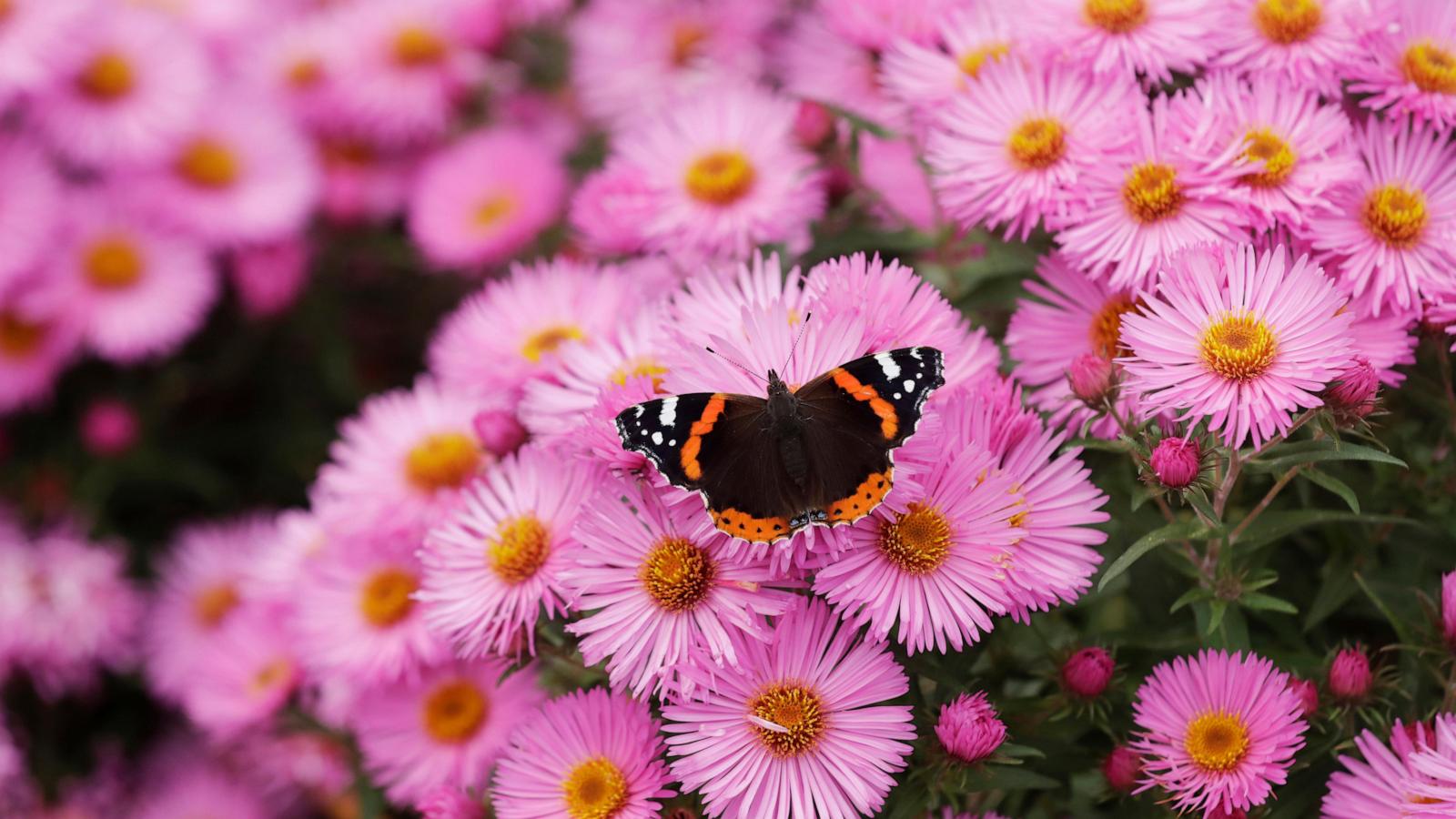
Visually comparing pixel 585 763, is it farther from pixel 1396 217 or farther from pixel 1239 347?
pixel 1396 217

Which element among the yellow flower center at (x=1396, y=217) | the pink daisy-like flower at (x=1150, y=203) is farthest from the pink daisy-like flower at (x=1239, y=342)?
the yellow flower center at (x=1396, y=217)

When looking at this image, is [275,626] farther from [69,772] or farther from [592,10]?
[592,10]

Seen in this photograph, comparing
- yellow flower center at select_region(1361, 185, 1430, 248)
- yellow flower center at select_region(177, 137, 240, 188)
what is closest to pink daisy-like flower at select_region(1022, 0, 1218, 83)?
yellow flower center at select_region(1361, 185, 1430, 248)

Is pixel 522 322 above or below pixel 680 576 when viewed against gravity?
above

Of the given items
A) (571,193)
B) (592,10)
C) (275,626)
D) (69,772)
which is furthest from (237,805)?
(592,10)

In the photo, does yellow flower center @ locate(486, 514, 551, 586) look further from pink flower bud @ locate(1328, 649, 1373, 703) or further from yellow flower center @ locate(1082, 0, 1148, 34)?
yellow flower center @ locate(1082, 0, 1148, 34)

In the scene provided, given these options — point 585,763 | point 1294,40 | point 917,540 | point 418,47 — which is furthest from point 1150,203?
point 418,47
